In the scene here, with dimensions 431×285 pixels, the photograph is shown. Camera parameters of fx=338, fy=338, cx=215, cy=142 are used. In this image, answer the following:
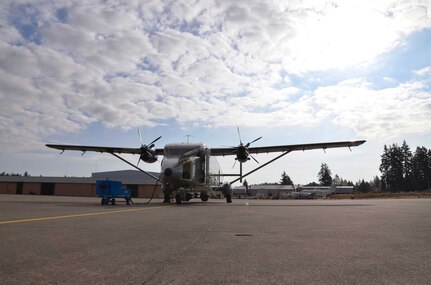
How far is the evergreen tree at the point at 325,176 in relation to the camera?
166 m

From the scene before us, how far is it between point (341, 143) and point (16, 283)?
88.6 ft

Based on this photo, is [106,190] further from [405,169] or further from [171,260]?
[405,169]

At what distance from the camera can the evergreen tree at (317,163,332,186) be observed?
6526 inches

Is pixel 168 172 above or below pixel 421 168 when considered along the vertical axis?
→ below

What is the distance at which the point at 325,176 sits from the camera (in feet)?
550

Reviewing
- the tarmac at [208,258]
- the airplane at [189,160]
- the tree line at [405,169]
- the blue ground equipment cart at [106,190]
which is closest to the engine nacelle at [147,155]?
the airplane at [189,160]

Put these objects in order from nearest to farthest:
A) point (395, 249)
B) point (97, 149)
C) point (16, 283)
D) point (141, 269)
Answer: point (16, 283), point (141, 269), point (395, 249), point (97, 149)

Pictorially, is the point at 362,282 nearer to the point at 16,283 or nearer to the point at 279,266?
the point at 279,266

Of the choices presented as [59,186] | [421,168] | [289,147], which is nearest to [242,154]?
[289,147]

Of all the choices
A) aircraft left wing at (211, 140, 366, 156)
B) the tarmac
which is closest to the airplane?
aircraft left wing at (211, 140, 366, 156)

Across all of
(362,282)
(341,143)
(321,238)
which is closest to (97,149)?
(341,143)

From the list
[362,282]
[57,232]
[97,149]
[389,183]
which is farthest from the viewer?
[389,183]

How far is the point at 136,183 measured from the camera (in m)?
63.9

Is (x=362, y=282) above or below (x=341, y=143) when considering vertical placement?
below
